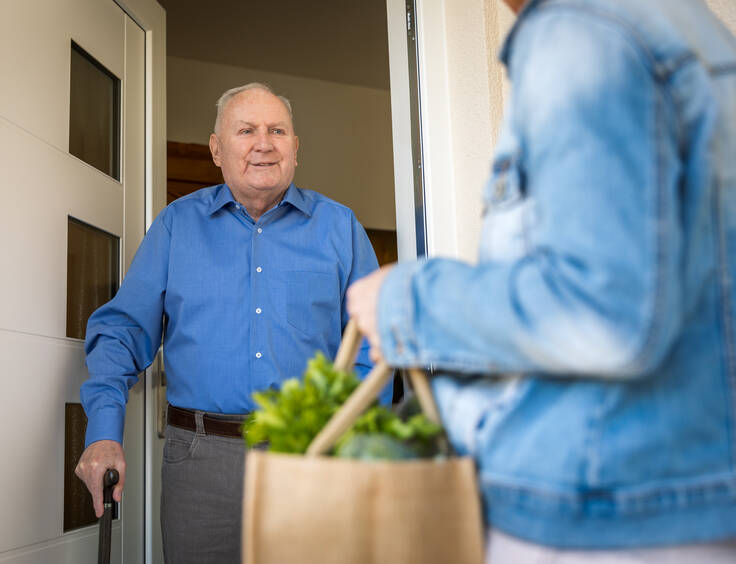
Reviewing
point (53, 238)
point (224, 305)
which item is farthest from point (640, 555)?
point (53, 238)

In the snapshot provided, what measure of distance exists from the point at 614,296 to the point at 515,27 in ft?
0.94

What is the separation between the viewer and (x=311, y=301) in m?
2.11

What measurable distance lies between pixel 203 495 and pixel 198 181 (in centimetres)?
283

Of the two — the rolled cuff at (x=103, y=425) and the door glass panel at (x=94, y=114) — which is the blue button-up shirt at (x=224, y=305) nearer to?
the rolled cuff at (x=103, y=425)

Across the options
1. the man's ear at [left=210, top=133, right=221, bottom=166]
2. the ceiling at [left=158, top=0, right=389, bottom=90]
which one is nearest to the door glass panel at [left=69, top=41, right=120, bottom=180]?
the man's ear at [left=210, top=133, right=221, bottom=166]

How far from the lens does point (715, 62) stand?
2.15 feet

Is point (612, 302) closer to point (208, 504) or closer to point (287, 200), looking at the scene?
point (208, 504)

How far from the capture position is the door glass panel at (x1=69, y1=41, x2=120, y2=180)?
2.09 meters

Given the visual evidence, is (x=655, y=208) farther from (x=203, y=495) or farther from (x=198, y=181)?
(x=198, y=181)

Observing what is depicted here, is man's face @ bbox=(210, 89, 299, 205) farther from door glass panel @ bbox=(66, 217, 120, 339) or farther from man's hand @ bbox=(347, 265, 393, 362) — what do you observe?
man's hand @ bbox=(347, 265, 393, 362)

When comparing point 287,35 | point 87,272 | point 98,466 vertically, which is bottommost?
point 98,466

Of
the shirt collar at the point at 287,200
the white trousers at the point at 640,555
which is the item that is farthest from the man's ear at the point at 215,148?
the white trousers at the point at 640,555

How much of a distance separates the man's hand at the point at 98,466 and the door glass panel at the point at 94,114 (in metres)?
0.83

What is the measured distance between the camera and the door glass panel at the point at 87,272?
2004mm
